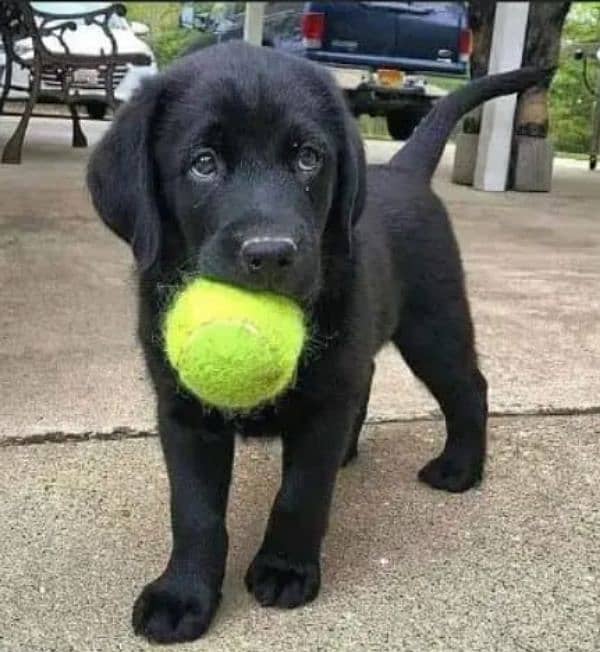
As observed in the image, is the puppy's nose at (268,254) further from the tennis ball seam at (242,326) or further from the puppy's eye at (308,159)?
the puppy's eye at (308,159)

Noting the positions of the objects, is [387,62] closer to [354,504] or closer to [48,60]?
[48,60]

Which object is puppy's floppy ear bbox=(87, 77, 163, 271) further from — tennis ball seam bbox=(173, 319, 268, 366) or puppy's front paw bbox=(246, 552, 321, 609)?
puppy's front paw bbox=(246, 552, 321, 609)

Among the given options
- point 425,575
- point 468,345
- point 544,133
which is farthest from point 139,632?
point 544,133

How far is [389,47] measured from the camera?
11.8 meters

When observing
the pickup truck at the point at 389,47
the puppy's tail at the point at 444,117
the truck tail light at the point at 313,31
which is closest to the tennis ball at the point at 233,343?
the puppy's tail at the point at 444,117

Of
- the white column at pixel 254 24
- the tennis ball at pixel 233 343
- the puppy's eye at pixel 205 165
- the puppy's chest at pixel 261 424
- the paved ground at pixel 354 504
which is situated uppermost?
the puppy's eye at pixel 205 165

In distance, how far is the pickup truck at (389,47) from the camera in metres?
11.1

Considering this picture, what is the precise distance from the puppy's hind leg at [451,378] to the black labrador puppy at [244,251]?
1.38ft

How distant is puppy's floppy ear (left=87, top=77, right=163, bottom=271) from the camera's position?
1987 millimetres

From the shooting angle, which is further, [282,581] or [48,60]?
[48,60]

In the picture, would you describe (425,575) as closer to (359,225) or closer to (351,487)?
(351,487)

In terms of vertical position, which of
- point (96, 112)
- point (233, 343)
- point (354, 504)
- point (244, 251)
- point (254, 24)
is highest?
point (244, 251)

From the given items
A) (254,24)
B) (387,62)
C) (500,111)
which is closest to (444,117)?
(500,111)

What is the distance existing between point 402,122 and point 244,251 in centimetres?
1203
